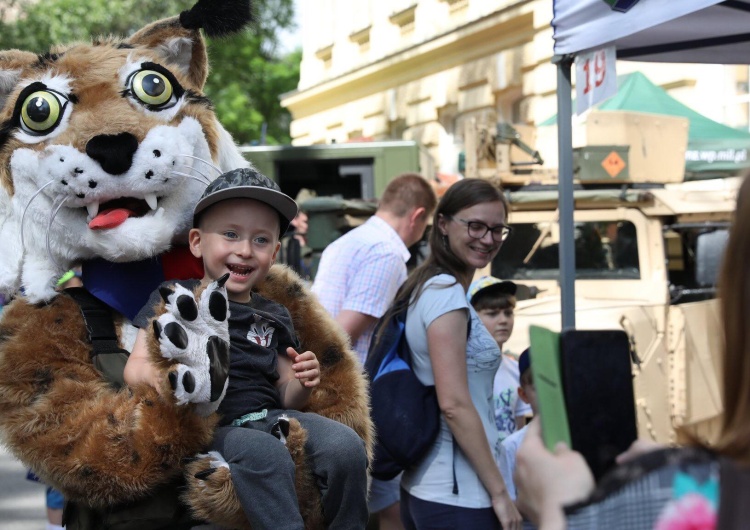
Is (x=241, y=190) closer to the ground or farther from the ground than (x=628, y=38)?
closer to the ground

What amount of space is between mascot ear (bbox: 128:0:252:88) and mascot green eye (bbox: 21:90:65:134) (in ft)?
1.36

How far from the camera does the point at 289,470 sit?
2301 mm

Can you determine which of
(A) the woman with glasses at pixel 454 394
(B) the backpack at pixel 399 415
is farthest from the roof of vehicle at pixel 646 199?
(B) the backpack at pixel 399 415

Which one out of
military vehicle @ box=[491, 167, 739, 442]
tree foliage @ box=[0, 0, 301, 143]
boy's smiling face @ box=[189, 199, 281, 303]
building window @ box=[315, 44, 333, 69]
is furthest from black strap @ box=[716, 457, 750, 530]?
building window @ box=[315, 44, 333, 69]

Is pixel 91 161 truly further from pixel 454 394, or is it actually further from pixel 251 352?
pixel 454 394

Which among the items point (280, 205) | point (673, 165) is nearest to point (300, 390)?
point (280, 205)

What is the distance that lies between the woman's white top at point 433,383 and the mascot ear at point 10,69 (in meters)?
1.43

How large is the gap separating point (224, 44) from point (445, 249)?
9.60 m

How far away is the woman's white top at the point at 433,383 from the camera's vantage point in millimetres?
3244

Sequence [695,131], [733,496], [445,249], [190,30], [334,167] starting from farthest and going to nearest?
[695,131], [334,167], [445,249], [190,30], [733,496]

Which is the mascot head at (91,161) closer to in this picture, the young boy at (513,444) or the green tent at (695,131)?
the young boy at (513,444)

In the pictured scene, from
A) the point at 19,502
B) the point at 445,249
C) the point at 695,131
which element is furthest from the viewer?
the point at 695,131

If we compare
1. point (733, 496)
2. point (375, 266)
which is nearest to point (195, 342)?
point (733, 496)

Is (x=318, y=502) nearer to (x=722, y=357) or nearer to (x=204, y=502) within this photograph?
(x=204, y=502)
